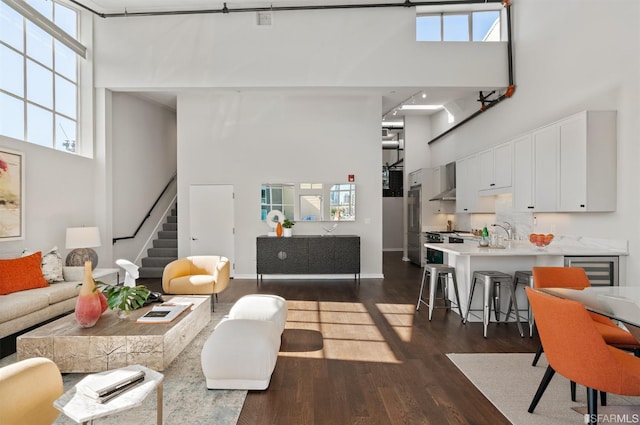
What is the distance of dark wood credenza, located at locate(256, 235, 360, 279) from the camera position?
21.8 ft

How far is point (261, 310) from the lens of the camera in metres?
3.32

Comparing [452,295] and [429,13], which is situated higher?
[429,13]

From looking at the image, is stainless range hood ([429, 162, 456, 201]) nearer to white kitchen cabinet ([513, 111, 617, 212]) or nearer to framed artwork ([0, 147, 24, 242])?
white kitchen cabinet ([513, 111, 617, 212])

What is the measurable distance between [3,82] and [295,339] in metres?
5.02

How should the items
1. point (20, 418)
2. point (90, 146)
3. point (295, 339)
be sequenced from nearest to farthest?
point (20, 418), point (295, 339), point (90, 146)

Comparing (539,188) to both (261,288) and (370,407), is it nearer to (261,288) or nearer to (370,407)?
(370,407)

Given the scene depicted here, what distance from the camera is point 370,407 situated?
2.39 meters

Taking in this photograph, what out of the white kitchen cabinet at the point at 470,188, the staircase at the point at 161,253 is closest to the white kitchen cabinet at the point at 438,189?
the white kitchen cabinet at the point at 470,188

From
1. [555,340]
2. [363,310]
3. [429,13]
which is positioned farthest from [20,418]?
[429,13]

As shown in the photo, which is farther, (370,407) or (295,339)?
(295,339)

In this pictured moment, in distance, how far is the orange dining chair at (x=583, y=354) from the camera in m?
1.74

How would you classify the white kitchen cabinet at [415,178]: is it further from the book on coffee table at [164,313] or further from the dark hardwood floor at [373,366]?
Result: the book on coffee table at [164,313]

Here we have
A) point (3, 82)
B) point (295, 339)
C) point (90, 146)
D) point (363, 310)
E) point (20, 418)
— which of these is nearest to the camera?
point (20, 418)

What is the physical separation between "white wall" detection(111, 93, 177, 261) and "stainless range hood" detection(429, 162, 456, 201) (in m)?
6.70
